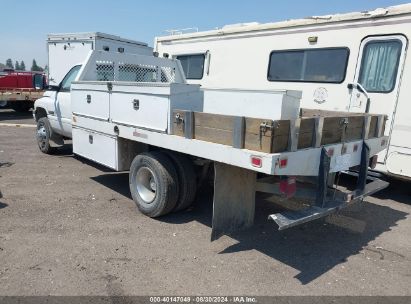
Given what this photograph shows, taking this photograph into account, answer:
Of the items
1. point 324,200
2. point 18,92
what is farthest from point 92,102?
point 18,92

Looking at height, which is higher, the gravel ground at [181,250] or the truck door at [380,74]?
the truck door at [380,74]

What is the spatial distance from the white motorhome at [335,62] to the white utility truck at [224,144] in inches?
37.4

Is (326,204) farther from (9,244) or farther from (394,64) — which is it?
(9,244)

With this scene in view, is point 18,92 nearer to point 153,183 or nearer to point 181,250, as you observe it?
point 153,183

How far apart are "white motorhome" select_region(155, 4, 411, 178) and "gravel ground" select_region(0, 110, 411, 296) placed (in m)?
1.45

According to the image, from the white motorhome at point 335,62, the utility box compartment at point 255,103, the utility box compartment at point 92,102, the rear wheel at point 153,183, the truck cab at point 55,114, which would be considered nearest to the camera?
the utility box compartment at point 255,103

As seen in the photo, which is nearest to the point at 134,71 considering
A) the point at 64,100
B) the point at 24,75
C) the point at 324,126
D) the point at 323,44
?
the point at 64,100

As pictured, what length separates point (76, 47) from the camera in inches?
484

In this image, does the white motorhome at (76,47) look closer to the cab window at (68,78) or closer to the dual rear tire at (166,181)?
the cab window at (68,78)

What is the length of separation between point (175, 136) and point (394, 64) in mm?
3649

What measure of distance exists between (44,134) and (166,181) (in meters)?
4.78

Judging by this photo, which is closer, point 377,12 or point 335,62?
point 377,12

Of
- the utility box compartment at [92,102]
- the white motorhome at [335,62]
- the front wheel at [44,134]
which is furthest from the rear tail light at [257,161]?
the front wheel at [44,134]

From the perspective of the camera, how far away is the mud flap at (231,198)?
383 cm
